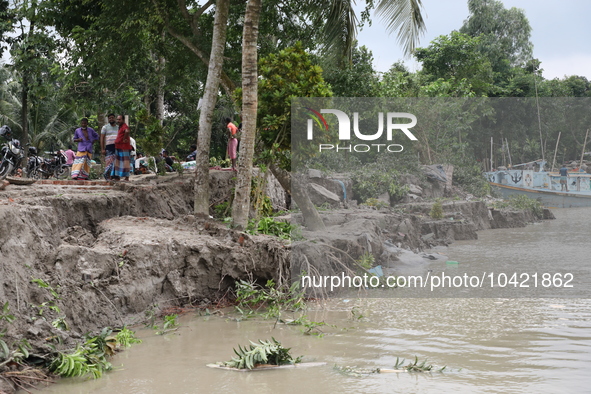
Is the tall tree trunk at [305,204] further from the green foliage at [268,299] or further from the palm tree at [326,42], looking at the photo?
the green foliage at [268,299]

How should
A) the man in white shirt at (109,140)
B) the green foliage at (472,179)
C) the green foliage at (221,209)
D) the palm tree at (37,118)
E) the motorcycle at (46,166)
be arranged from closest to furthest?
the green foliage at (472,179) → the green foliage at (221,209) → the man in white shirt at (109,140) → the motorcycle at (46,166) → the palm tree at (37,118)

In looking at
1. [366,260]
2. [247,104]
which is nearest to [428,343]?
[366,260]

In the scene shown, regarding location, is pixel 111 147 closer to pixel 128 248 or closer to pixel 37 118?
pixel 128 248

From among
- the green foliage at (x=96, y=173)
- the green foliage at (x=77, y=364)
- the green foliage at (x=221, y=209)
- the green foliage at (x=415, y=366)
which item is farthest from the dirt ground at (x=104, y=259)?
the green foliage at (x=96, y=173)

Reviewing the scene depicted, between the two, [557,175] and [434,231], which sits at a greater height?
[557,175]

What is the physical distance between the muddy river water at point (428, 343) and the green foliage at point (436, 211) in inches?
22.3

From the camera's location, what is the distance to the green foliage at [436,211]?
26.6 feet

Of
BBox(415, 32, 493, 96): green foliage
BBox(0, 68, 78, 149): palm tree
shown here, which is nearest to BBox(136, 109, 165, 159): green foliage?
BBox(0, 68, 78, 149): palm tree

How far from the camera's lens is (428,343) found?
20.0 feet

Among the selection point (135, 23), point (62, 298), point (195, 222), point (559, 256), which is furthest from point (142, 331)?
point (135, 23)

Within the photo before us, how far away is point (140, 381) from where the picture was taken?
507 cm

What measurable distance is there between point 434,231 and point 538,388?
382 centimetres

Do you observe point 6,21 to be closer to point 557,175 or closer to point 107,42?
point 107,42

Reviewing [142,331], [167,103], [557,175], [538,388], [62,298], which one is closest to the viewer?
[538,388]
